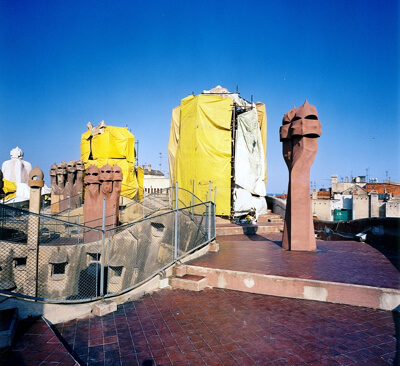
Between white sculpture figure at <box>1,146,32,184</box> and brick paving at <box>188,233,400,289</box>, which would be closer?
brick paving at <box>188,233,400,289</box>

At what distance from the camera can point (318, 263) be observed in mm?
6930

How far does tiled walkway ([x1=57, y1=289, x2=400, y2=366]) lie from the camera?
3.42 m

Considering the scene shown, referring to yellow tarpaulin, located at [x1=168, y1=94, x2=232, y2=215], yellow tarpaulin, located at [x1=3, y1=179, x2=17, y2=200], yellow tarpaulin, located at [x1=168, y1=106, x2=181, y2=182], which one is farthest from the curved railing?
yellow tarpaulin, located at [x1=3, y1=179, x2=17, y2=200]

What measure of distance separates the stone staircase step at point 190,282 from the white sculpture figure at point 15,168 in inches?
1334

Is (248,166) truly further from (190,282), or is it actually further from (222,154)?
(190,282)

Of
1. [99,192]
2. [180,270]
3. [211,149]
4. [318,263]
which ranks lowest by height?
[180,270]

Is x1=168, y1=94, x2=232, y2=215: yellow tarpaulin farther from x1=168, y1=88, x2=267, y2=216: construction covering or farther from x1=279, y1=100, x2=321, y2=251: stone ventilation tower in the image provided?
x1=279, y1=100, x2=321, y2=251: stone ventilation tower

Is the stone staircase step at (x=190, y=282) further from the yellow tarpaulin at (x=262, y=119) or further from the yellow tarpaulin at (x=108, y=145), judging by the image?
the yellow tarpaulin at (x=108, y=145)

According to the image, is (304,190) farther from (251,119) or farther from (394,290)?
(251,119)

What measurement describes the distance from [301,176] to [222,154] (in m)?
10.4

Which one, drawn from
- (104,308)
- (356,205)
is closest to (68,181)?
(104,308)

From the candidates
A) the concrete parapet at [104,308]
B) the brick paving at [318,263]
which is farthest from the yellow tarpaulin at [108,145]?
the concrete parapet at [104,308]

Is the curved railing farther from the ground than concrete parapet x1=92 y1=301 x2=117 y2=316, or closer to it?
closer to it

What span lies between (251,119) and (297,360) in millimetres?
17790
